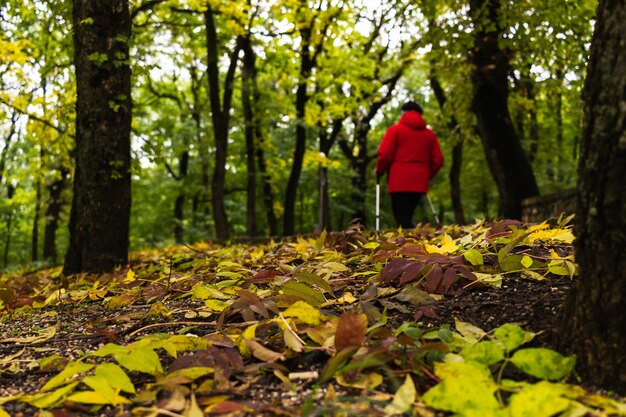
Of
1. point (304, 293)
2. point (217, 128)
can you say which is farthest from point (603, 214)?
point (217, 128)

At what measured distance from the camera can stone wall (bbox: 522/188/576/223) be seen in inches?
279

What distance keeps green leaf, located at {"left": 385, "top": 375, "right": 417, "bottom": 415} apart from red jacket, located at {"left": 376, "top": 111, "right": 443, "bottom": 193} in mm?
6724

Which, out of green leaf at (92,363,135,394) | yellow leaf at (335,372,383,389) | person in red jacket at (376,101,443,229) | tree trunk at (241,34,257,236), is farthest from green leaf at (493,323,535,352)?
tree trunk at (241,34,257,236)

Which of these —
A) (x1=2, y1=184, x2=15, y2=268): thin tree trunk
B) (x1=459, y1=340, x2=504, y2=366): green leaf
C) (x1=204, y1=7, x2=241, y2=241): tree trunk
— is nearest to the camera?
→ (x1=459, y1=340, x2=504, y2=366): green leaf

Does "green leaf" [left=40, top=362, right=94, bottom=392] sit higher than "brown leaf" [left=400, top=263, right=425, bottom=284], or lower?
lower

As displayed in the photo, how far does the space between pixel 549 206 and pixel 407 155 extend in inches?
86.8

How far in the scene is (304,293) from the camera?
2.28 m

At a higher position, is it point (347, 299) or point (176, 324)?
point (347, 299)

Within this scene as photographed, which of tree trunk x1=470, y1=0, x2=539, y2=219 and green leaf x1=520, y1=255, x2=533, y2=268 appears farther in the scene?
tree trunk x1=470, y1=0, x2=539, y2=219

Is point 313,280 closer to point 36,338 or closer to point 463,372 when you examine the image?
point 463,372

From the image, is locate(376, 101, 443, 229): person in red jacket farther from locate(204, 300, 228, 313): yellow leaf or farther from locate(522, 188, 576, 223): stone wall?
locate(204, 300, 228, 313): yellow leaf

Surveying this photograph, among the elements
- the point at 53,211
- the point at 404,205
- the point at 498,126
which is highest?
the point at 498,126

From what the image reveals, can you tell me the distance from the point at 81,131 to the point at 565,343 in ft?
15.7

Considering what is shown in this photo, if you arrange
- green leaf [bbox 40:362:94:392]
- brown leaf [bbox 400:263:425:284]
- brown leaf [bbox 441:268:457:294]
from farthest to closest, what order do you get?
1. brown leaf [bbox 400:263:425:284]
2. brown leaf [bbox 441:268:457:294]
3. green leaf [bbox 40:362:94:392]
